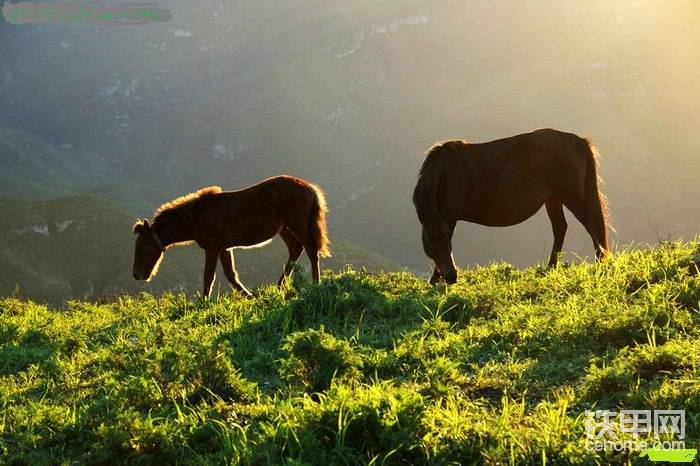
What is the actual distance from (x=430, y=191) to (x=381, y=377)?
200 inches

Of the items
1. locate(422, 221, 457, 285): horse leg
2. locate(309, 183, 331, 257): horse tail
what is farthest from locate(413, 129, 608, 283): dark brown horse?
locate(309, 183, 331, 257): horse tail

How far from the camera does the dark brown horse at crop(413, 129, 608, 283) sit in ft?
31.5

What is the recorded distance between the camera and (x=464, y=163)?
972 centimetres

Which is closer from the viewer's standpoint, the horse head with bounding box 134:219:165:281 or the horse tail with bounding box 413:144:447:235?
the horse tail with bounding box 413:144:447:235

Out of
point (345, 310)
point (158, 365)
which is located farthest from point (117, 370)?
point (345, 310)

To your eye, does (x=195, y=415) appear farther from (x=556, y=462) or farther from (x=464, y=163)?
(x=464, y=163)

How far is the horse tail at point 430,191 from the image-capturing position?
359 inches

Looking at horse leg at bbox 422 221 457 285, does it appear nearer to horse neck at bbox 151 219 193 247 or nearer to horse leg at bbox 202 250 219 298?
horse leg at bbox 202 250 219 298

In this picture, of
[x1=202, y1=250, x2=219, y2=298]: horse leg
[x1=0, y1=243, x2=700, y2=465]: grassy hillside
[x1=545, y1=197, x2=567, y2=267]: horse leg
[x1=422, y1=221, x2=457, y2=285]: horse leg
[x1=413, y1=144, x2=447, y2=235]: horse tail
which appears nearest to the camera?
[x1=0, y1=243, x2=700, y2=465]: grassy hillside

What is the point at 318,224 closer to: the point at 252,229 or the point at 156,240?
the point at 252,229

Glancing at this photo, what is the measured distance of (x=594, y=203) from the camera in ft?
32.2

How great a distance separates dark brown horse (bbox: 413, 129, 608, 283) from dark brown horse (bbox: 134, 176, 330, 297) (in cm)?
361

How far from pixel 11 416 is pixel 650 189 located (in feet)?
703

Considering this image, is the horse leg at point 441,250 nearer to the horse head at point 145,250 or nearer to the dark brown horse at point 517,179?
the dark brown horse at point 517,179
